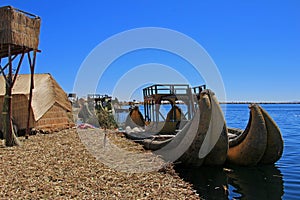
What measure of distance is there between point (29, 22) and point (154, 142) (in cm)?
821

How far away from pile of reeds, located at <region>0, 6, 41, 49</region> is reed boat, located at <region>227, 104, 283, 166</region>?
35.0 feet

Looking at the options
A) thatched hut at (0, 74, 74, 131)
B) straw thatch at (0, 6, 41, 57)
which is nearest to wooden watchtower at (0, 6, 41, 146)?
straw thatch at (0, 6, 41, 57)

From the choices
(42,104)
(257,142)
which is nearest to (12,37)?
(42,104)

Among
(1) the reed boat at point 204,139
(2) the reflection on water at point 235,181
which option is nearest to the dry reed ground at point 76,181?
(2) the reflection on water at point 235,181

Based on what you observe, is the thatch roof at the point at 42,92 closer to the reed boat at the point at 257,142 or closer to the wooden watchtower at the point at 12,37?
the wooden watchtower at the point at 12,37

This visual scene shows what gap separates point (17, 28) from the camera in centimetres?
1156

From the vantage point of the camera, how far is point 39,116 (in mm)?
17156

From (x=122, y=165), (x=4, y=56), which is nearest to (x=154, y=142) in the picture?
(x=122, y=165)

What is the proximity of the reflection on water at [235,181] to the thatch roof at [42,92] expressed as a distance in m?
11.3

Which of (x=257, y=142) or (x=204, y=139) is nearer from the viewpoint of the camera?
(x=204, y=139)

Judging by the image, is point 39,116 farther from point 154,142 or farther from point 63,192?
point 63,192

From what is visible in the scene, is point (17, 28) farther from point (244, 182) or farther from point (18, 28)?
point (244, 182)

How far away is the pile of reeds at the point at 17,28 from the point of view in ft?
36.7

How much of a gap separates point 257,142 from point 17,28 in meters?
11.5
